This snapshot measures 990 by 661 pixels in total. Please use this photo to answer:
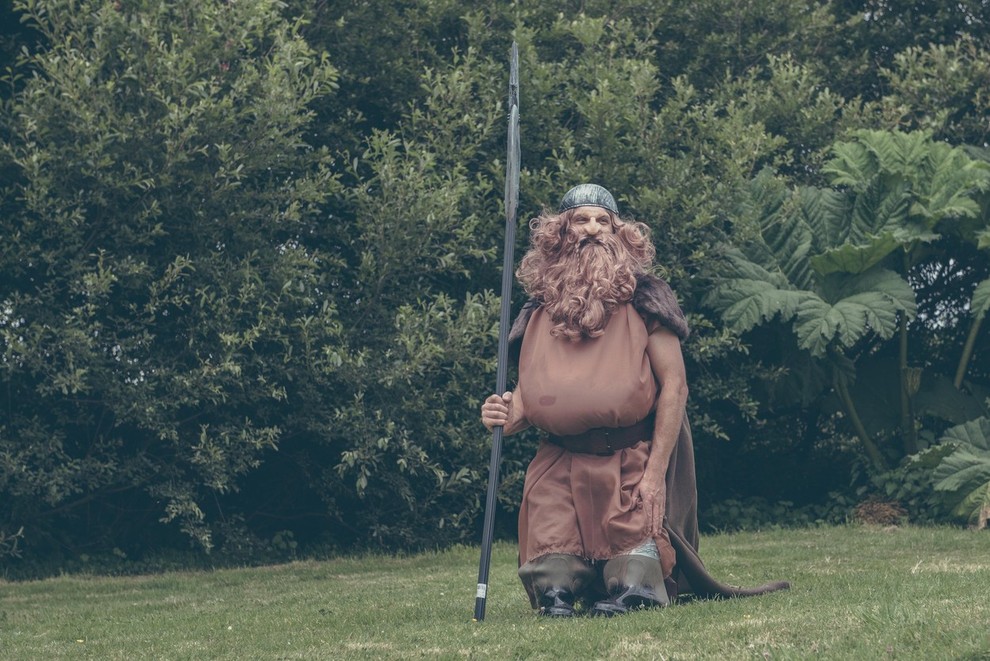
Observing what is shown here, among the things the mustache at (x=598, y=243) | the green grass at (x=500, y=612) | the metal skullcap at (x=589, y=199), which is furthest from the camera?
the metal skullcap at (x=589, y=199)

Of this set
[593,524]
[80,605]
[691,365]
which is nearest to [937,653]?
[593,524]

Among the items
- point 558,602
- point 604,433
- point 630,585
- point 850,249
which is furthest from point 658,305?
point 850,249

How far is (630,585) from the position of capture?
6.30 meters

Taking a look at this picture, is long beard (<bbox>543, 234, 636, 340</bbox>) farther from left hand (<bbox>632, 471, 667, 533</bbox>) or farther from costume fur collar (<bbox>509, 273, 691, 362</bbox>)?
left hand (<bbox>632, 471, 667, 533</bbox>)

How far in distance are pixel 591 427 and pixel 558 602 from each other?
0.81 metres

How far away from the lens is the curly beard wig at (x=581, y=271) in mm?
6457

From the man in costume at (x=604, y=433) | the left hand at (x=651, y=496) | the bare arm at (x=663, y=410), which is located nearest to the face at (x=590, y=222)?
the man in costume at (x=604, y=433)

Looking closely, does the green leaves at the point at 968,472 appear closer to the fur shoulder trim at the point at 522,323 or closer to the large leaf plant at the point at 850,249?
the large leaf plant at the point at 850,249

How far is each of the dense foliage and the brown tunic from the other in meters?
3.66

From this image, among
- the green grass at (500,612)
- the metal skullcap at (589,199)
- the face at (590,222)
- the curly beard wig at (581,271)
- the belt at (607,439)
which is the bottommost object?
the green grass at (500,612)

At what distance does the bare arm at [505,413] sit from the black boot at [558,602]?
783mm

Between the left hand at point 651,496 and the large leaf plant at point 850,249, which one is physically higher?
the large leaf plant at point 850,249

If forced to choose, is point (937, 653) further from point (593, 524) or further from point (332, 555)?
point (332, 555)

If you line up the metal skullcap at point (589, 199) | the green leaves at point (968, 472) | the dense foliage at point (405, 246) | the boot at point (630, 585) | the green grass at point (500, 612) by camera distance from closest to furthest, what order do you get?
the green grass at point (500, 612), the boot at point (630, 585), the metal skullcap at point (589, 199), the dense foliage at point (405, 246), the green leaves at point (968, 472)
